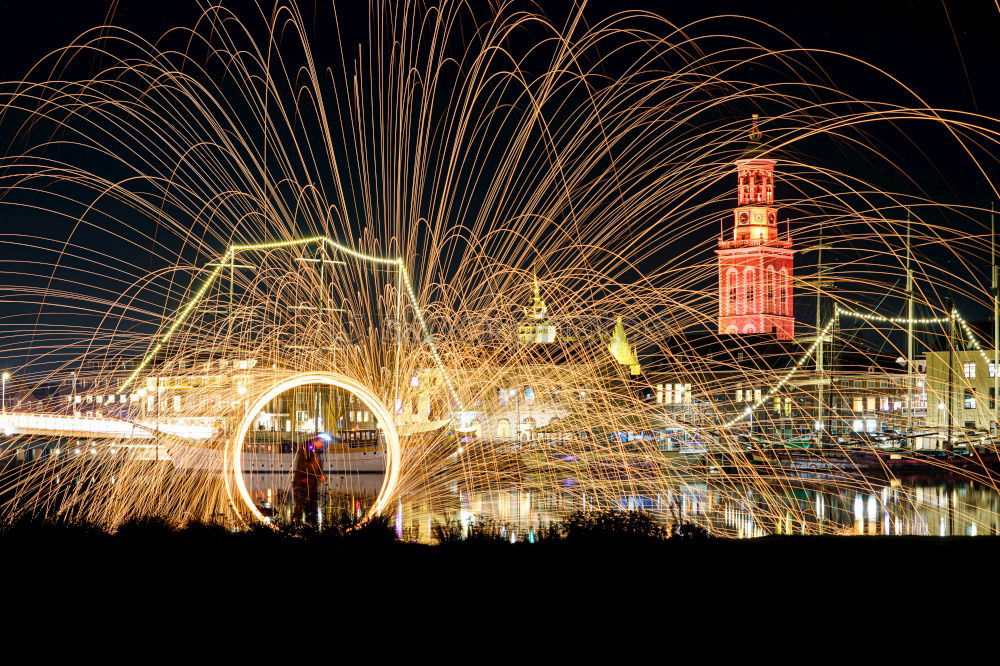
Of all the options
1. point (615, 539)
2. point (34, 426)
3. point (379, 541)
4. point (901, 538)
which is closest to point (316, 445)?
point (379, 541)

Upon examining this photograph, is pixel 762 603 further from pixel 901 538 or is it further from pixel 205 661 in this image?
pixel 205 661

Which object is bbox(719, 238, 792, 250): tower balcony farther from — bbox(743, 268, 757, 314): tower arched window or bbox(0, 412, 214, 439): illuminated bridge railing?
bbox(0, 412, 214, 439): illuminated bridge railing

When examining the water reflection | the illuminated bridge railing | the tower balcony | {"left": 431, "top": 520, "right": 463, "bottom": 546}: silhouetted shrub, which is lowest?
the water reflection

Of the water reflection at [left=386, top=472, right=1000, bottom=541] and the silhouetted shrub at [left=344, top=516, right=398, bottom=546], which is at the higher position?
the silhouetted shrub at [left=344, top=516, right=398, bottom=546]

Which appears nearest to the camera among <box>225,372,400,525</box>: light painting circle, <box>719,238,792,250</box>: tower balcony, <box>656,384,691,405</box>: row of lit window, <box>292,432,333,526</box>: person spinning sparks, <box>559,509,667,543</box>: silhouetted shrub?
<box>559,509,667,543</box>: silhouetted shrub

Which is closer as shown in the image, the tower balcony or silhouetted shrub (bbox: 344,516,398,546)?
silhouetted shrub (bbox: 344,516,398,546)

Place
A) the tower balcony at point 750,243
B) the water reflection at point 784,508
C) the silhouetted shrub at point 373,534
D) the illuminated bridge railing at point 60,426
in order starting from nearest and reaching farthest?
the silhouetted shrub at point 373,534, the water reflection at point 784,508, the illuminated bridge railing at point 60,426, the tower balcony at point 750,243

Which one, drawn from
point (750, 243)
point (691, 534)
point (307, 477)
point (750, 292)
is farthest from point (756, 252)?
point (691, 534)

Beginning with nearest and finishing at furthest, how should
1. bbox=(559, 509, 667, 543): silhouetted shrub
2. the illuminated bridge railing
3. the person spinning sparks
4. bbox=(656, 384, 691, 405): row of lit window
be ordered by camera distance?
bbox=(559, 509, 667, 543): silhouetted shrub < the person spinning sparks < bbox=(656, 384, 691, 405): row of lit window < the illuminated bridge railing

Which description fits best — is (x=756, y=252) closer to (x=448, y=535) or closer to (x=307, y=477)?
(x=307, y=477)

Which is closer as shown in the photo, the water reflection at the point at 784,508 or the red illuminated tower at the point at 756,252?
the water reflection at the point at 784,508

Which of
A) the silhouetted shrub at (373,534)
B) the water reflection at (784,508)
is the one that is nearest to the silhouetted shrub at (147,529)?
the silhouetted shrub at (373,534)

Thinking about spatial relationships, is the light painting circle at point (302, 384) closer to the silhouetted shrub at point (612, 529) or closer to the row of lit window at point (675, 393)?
the silhouetted shrub at point (612, 529)

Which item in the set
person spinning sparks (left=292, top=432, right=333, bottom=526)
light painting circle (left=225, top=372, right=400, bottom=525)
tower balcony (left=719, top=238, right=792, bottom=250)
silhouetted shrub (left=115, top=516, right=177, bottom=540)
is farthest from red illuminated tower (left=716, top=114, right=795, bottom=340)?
silhouetted shrub (left=115, top=516, right=177, bottom=540)
